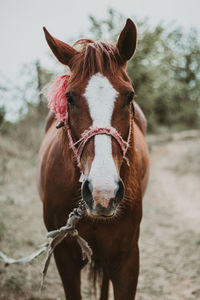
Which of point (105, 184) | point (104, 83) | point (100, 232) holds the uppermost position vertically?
point (104, 83)

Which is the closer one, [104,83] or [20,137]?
[104,83]

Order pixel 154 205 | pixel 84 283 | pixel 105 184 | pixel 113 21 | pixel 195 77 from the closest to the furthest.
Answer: pixel 105 184
pixel 84 283
pixel 154 205
pixel 113 21
pixel 195 77

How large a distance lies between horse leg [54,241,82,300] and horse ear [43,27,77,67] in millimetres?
1363

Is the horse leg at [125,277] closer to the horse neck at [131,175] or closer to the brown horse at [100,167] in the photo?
the brown horse at [100,167]

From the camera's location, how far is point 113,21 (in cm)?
1198

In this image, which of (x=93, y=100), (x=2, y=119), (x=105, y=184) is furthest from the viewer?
(x=2, y=119)

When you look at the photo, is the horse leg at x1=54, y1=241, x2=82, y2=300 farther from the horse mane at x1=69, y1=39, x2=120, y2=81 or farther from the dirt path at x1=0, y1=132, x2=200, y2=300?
the horse mane at x1=69, y1=39, x2=120, y2=81

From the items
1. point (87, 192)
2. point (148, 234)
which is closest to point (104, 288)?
point (87, 192)

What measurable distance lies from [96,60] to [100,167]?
0.72 meters

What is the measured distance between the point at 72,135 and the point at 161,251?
325 centimetres

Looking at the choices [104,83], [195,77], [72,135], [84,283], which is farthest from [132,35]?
[195,77]

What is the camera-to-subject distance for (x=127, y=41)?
6.33 ft

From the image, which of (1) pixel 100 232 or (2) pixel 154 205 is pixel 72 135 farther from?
(2) pixel 154 205

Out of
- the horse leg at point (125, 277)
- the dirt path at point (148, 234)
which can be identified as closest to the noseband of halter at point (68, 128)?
the horse leg at point (125, 277)
